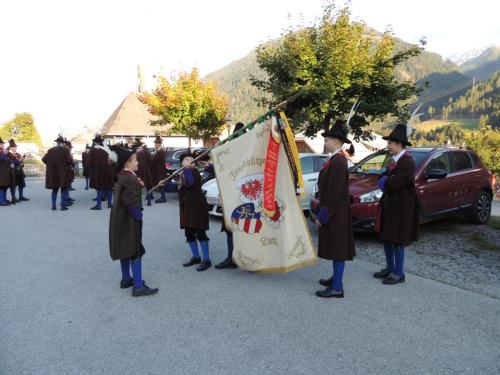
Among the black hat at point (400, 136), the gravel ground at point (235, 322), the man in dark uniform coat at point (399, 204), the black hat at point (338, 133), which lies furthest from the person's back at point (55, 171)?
the black hat at point (400, 136)

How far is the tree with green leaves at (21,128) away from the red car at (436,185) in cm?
7558

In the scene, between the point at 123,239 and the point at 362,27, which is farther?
the point at 362,27

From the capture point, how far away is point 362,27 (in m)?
15.4

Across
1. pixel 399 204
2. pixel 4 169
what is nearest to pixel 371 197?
pixel 399 204

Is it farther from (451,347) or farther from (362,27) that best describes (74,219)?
(362,27)

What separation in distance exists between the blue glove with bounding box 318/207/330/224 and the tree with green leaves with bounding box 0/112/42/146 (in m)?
77.3

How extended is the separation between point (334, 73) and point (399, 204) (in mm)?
10242

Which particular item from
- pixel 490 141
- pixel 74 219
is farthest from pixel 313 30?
pixel 490 141

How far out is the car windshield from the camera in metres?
7.37

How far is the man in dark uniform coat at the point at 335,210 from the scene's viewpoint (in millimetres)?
4242

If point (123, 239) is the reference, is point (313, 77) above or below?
above

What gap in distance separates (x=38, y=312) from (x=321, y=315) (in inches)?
117

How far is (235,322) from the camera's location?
3.82 meters

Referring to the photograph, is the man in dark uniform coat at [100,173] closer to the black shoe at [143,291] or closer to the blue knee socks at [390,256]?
the black shoe at [143,291]
